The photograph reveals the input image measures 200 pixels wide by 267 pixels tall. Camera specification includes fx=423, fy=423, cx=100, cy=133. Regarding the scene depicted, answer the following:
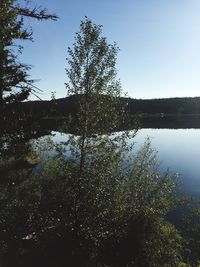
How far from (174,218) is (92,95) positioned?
3193 cm

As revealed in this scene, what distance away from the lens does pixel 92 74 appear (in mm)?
33406

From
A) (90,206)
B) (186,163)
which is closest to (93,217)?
(90,206)

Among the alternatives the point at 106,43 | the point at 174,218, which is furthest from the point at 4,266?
the point at 174,218

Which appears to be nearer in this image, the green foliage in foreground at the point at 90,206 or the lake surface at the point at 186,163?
the green foliage in foreground at the point at 90,206

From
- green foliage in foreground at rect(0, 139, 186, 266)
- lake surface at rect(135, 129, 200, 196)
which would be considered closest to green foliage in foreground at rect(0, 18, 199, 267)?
green foliage in foreground at rect(0, 139, 186, 266)

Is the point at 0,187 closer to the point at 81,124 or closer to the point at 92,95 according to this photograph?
the point at 81,124

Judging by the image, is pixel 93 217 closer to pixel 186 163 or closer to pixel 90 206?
pixel 90 206

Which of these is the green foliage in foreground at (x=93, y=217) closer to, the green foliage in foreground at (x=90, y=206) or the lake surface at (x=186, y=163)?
the green foliage in foreground at (x=90, y=206)

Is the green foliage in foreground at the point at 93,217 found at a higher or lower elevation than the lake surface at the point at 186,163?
higher

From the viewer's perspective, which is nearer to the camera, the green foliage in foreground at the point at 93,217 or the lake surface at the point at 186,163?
Answer: the green foliage in foreground at the point at 93,217

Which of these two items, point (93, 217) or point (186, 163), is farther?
point (186, 163)

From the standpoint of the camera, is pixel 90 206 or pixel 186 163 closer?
pixel 90 206

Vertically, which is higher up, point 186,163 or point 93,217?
point 93,217

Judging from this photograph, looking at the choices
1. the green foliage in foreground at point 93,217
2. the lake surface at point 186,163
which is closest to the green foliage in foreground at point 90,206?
the green foliage in foreground at point 93,217
